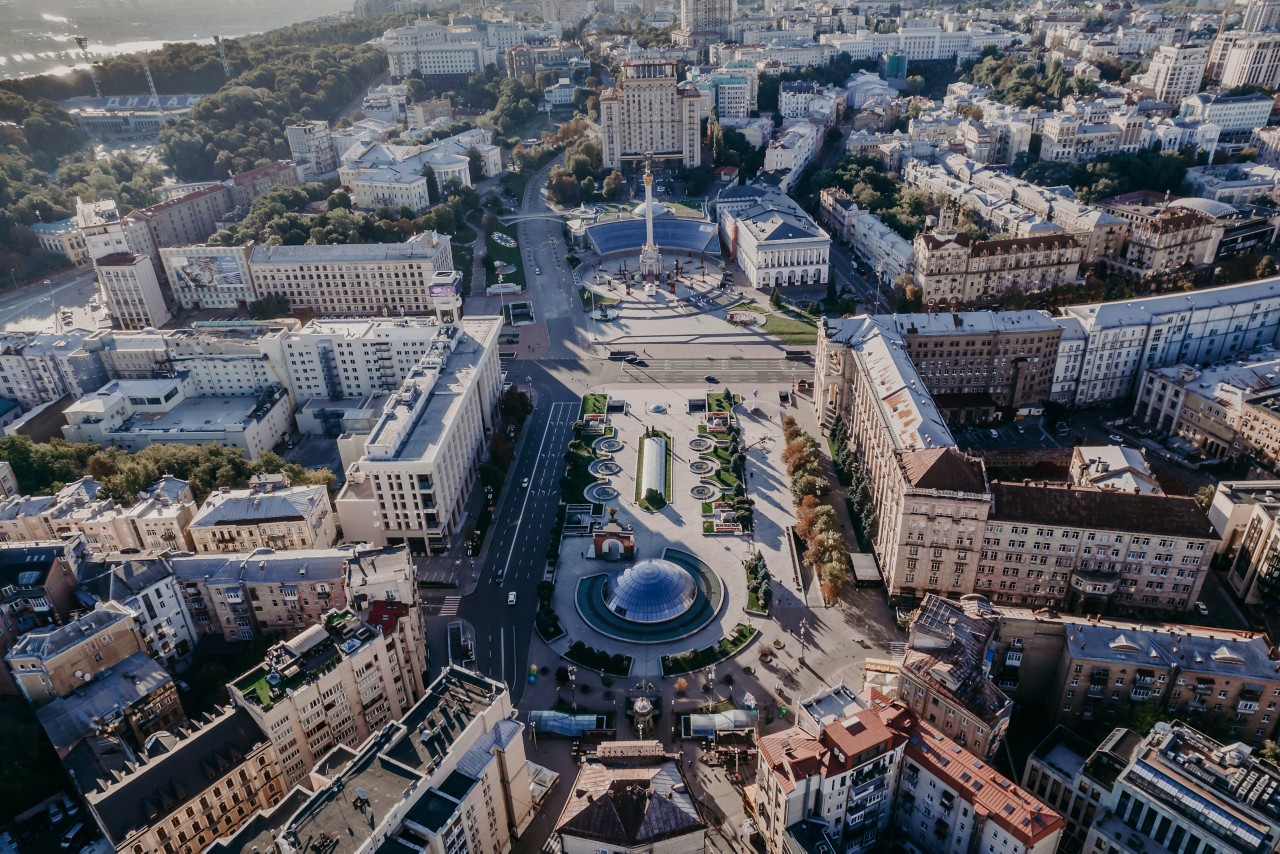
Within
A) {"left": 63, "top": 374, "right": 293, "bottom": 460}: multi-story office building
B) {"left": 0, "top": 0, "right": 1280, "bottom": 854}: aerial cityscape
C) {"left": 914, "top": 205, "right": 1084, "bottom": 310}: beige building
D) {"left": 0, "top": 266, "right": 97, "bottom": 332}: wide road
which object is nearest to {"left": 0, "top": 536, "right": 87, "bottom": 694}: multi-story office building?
{"left": 0, "top": 0, "right": 1280, "bottom": 854}: aerial cityscape

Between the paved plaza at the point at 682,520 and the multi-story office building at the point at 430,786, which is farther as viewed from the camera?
the paved plaza at the point at 682,520

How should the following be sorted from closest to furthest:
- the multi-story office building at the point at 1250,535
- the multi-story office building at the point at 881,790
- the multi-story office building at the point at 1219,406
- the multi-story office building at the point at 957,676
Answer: the multi-story office building at the point at 881,790 → the multi-story office building at the point at 957,676 → the multi-story office building at the point at 1250,535 → the multi-story office building at the point at 1219,406

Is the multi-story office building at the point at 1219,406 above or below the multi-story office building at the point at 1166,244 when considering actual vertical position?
below

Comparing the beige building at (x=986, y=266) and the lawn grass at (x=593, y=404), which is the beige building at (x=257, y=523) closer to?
the lawn grass at (x=593, y=404)

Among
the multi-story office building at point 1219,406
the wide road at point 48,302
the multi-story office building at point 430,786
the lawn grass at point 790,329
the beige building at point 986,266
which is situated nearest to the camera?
the multi-story office building at point 430,786

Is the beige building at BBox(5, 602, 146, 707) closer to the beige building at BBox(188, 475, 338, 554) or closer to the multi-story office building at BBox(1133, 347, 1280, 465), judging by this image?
the beige building at BBox(188, 475, 338, 554)

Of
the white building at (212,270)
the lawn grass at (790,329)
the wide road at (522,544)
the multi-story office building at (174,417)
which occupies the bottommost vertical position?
the wide road at (522,544)

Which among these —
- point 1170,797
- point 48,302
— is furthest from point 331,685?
point 48,302

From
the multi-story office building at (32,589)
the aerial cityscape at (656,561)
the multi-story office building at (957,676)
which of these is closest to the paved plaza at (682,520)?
the aerial cityscape at (656,561)
